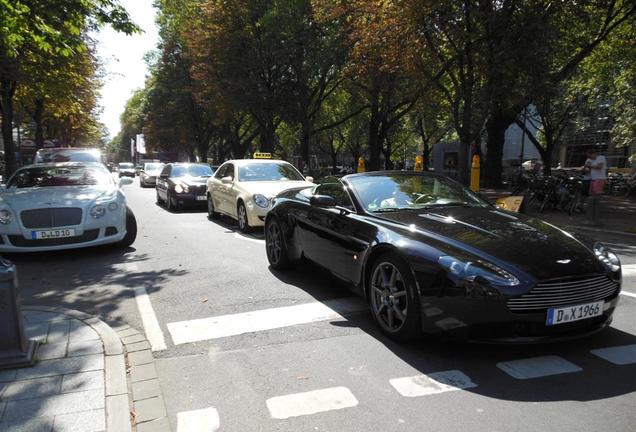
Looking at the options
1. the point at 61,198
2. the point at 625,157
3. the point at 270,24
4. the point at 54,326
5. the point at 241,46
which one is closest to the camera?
the point at 54,326

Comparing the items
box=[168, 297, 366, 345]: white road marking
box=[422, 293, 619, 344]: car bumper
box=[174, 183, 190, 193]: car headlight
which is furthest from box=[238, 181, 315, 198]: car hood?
box=[422, 293, 619, 344]: car bumper

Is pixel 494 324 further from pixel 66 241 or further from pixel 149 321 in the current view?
pixel 66 241

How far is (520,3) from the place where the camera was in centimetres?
1252

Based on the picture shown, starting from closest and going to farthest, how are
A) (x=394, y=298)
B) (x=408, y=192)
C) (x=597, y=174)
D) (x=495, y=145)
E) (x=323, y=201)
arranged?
1. (x=394, y=298)
2. (x=323, y=201)
3. (x=408, y=192)
4. (x=597, y=174)
5. (x=495, y=145)

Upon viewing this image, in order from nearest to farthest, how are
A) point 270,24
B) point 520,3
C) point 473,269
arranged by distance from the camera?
point 473,269, point 520,3, point 270,24

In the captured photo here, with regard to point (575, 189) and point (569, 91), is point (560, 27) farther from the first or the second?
point (569, 91)

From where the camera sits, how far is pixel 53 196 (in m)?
7.23

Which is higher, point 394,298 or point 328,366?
point 394,298

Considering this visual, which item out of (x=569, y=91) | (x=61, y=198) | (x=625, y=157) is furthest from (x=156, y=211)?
(x=625, y=157)

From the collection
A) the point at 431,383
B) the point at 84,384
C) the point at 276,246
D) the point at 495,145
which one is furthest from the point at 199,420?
the point at 495,145

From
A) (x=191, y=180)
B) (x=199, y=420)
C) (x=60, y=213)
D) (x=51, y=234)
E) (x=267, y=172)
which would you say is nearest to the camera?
(x=199, y=420)

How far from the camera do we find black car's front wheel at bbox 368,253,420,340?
3.69 metres

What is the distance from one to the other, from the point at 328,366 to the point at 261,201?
6.23m

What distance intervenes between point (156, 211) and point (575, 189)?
11795 mm
